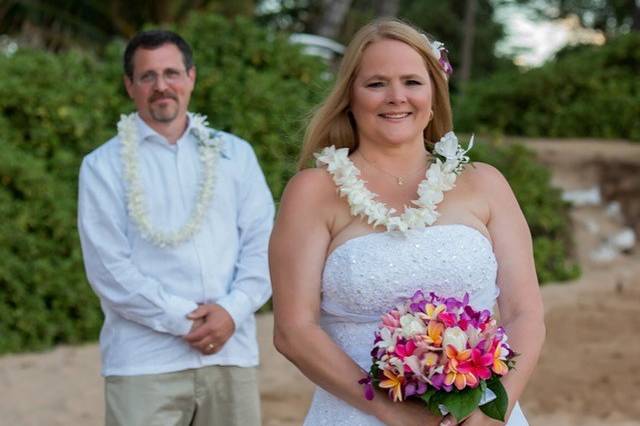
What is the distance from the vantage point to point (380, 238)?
3023 millimetres

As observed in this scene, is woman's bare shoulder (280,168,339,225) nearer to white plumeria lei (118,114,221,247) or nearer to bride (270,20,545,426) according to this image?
bride (270,20,545,426)

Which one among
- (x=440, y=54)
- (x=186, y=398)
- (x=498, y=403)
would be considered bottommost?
(x=186, y=398)

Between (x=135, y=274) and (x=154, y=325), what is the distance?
0.20 meters

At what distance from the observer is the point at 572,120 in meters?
14.0

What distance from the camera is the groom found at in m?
4.00

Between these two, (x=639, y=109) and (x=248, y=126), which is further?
(x=639, y=109)

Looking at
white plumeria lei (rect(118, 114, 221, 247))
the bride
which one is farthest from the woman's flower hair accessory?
white plumeria lei (rect(118, 114, 221, 247))

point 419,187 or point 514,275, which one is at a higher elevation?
point 419,187

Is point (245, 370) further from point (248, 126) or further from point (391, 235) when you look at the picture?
point (248, 126)

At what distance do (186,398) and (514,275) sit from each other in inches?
59.0

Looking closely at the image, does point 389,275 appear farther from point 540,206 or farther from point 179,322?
point 540,206

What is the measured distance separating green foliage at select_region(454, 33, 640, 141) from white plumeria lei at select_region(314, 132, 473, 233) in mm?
10621

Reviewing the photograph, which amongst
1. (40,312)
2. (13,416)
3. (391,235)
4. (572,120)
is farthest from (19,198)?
(572,120)

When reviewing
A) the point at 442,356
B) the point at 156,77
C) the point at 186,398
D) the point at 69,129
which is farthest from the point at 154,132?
the point at 69,129
